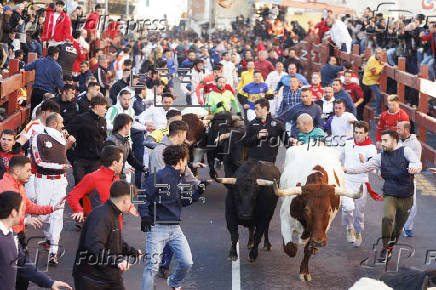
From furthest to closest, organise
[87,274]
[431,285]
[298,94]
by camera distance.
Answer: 1. [298,94]
2. [87,274]
3. [431,285]

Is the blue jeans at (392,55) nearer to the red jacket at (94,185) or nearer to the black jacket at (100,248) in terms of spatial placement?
the red jacket at (94,185)

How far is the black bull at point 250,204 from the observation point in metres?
10.6

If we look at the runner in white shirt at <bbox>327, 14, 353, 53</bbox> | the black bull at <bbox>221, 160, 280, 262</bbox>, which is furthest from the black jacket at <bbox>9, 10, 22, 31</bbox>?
the runner in white shirt at <bbox>327, 14, 353, 53</bbox>

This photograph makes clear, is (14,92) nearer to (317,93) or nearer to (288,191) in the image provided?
(317,93)

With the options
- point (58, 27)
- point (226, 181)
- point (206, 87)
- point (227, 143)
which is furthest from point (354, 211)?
point (58, 27)

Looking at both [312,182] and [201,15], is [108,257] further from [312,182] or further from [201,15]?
[201,15]

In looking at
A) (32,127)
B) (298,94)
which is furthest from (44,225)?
(298,94)

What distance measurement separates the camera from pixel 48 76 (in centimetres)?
1664

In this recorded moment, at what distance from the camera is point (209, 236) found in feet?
39.6

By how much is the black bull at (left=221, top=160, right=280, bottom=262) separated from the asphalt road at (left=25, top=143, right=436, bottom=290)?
37 centimetres

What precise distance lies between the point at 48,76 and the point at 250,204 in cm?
748

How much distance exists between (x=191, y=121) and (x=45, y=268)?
4462 millimetres

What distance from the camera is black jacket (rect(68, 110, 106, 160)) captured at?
11.9 meters

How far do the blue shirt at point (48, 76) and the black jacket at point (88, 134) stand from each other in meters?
4.81
